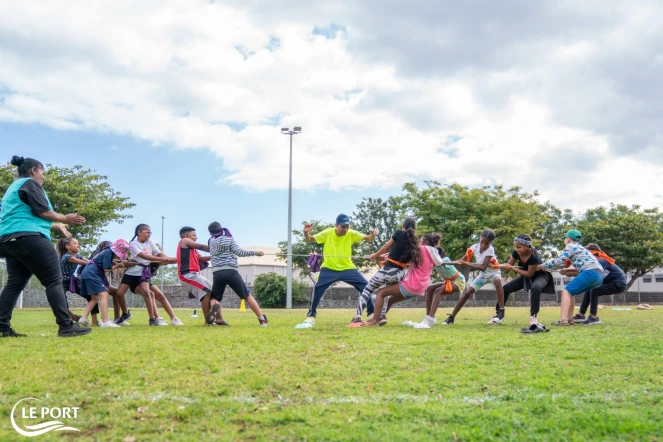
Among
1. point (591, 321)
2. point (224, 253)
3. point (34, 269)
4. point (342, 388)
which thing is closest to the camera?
point (342, 388)

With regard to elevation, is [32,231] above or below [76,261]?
above

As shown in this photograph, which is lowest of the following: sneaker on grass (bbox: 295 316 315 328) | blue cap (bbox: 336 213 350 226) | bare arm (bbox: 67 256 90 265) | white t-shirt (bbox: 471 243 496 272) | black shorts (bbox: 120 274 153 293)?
sneaker on grass (bbox: 295 316 315 328)

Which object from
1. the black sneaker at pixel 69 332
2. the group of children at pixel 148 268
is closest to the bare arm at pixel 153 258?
the group of children at pixel 148 268

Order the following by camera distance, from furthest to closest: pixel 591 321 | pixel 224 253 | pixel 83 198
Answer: pixel 83 198 < pixel 591 321 < pixel 224 253

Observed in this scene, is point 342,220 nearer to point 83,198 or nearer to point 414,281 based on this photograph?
point 414,281

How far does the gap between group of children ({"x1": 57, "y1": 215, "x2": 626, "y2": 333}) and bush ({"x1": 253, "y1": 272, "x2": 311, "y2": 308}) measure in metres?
29.8

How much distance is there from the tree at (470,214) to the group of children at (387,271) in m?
30.5

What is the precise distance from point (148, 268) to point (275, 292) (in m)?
30.8

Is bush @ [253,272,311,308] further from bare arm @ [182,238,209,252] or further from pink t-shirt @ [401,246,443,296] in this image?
pink t-shirt @ [401,246,443,296]

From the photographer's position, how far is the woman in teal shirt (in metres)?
7.03

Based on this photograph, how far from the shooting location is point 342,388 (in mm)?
4418

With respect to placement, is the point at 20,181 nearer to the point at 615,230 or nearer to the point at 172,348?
the point at 172,348

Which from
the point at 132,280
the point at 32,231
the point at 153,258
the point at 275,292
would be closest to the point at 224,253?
the point at 153,258

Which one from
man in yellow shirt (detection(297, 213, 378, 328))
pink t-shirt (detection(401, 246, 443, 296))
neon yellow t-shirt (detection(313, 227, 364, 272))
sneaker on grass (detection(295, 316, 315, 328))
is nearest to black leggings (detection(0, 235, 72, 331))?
sneaker on grass (detection(295, 316, 315, 328))
